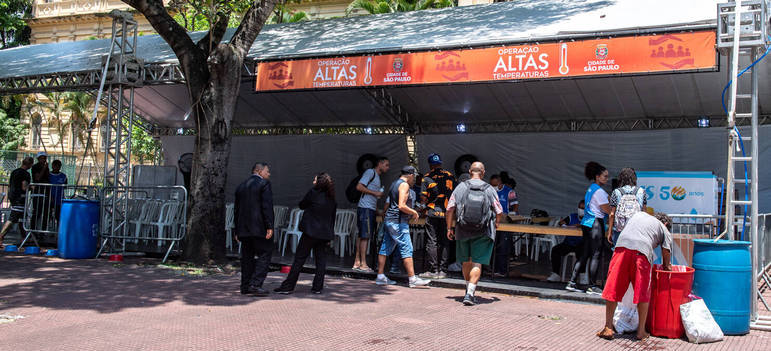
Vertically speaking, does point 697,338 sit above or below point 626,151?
below

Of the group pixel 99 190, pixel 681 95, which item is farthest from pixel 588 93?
pixel 99 190

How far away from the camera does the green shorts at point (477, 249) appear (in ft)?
24.0

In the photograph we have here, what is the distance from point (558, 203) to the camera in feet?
42.9

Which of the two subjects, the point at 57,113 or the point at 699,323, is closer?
the point at 699,323

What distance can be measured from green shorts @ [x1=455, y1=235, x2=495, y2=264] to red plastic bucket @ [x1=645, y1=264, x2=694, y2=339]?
193 cm

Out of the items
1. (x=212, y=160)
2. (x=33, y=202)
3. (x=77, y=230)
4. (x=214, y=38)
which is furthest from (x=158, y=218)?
(x=214, y=38)

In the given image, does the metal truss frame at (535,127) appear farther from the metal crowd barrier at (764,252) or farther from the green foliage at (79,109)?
the green foliage at (79,109)

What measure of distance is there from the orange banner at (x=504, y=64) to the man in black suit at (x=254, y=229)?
270cm

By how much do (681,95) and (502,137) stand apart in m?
3.64

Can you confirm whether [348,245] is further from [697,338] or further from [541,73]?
[697,338]

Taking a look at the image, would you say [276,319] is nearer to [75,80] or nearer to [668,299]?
[668,299]

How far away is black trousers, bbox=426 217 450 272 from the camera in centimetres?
885

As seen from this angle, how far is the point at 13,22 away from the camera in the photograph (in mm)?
31250

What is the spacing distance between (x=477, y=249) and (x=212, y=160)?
4740 mm
